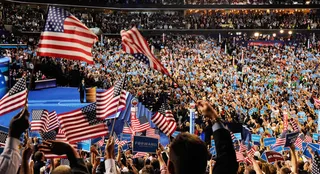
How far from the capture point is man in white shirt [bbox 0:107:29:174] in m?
2.73

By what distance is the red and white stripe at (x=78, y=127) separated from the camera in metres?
8.13

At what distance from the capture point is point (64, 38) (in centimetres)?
718

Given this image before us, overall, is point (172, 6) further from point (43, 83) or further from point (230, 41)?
point (43, 83)

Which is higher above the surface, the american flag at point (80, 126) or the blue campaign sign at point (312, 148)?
the american flag at point (80, 126)

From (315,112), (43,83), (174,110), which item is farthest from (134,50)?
(43,83)

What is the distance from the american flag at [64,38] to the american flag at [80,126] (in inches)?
57.8

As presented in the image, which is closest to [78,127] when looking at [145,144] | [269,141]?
[145,144]

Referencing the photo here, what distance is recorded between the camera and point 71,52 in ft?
24.0

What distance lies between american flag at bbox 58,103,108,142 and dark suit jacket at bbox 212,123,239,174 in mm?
5156

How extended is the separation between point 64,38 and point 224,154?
16.3 feet

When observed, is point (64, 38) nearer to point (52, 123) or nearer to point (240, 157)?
point (52, 123)

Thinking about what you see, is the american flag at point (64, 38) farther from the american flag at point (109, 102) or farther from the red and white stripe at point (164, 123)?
the red and white stripe at point (164, 123)

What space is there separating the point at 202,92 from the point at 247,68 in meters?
9.43

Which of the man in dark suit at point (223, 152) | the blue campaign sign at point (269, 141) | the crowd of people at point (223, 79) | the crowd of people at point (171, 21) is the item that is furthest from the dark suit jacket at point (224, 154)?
the crowd of people at point (171, 21)
